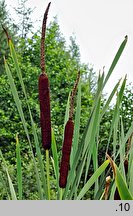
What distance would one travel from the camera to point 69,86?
7.49 m

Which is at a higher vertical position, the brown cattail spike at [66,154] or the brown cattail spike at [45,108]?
the brown cattail spike at [45,108]

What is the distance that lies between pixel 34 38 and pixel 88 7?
6977mm

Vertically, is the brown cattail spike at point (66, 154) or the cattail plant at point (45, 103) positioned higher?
the cattail plant at point (45, 103)

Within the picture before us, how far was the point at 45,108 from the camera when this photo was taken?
24.4 inches

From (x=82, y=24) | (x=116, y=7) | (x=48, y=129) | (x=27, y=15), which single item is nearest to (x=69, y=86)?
(x=116, y=7)

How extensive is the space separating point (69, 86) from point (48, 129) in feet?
22.5

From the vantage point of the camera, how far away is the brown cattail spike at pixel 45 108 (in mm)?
615

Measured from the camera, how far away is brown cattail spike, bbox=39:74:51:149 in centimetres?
61

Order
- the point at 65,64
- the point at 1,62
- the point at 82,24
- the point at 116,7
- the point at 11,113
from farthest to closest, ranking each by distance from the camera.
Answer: the point at 82,24 < the point at 1,62 < the point at 116,7 < the point at 65,64 < the point at 11,113

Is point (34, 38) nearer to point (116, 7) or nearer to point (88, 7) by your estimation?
point (116, 7)
